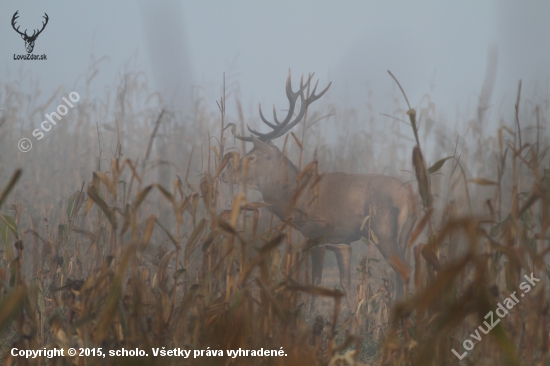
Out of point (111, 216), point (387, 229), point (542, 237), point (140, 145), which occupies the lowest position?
point (387, 229)

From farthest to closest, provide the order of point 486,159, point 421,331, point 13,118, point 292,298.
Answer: point 13,118 < point 486,159 < point 292,298 < point 421,331

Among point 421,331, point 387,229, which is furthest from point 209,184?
point 387,229

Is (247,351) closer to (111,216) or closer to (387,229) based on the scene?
(111,216)

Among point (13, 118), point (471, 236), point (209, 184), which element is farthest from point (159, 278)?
point (13, 118)

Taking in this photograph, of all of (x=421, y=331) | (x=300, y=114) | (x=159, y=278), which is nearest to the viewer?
(x=421, y=331)

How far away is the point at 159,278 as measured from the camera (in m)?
1.64

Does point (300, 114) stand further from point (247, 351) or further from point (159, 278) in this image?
point (247, 351)

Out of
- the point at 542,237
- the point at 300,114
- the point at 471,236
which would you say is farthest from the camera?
the point at 300,114

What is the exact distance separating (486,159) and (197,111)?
9.68 ft

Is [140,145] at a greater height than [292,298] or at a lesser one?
greater

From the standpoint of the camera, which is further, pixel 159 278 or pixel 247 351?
pixel 159 278

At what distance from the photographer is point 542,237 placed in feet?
4.55

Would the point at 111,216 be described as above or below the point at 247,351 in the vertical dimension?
above

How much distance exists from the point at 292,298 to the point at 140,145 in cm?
572
